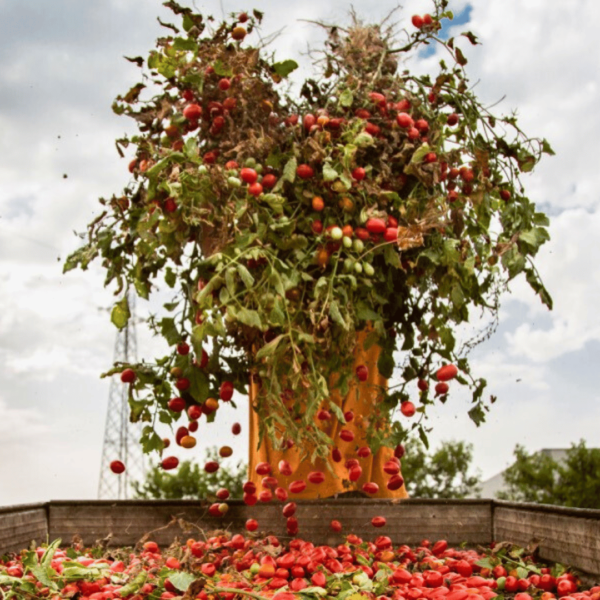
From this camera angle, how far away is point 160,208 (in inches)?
109

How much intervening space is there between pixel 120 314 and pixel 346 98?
1.10 meters

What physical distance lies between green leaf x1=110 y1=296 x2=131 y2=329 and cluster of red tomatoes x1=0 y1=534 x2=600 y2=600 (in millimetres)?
757

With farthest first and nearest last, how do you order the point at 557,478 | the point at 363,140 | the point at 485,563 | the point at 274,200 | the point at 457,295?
the point at 557,478
the point at 457,295
the point at 363,140
the point at 274,200
the point at 485,563

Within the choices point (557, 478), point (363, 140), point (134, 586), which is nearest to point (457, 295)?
point (363, 140)

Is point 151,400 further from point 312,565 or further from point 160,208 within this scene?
point 312,565

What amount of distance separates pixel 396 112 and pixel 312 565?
1.59 meters

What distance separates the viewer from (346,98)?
281cm

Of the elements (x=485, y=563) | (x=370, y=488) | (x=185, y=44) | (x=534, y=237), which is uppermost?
(x=185, y=44)

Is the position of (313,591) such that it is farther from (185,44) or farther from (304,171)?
(185,44)

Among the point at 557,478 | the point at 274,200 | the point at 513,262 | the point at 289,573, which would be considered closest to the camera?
the point at 289,573

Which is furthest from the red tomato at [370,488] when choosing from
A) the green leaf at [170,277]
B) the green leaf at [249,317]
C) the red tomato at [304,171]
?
the red tomato at [304,171]

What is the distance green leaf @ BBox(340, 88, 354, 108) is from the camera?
2.80 metres

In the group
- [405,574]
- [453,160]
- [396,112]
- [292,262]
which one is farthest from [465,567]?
[396,112]

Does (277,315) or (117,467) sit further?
(117,467)
